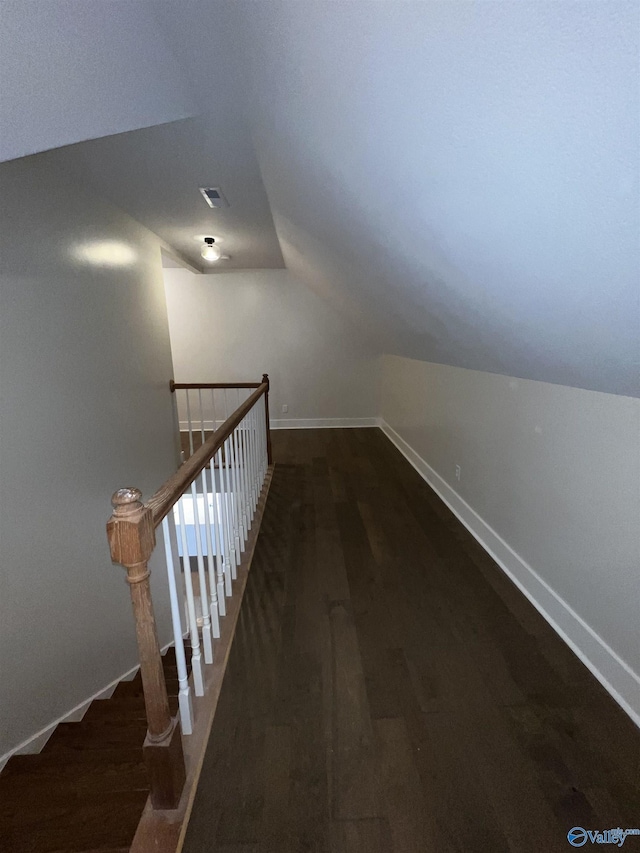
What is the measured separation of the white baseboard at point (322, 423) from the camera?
602 centimetres

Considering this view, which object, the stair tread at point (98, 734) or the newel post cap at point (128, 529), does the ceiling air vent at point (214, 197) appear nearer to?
the newel post cap at point (128, 529)

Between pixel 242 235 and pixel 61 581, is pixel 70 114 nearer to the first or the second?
pixel 61 581

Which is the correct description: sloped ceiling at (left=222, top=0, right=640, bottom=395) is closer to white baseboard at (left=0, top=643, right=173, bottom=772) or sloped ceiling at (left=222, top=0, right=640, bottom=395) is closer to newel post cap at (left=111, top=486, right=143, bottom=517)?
newel post cap at (left=111, top=486, right=143, bottom=517)

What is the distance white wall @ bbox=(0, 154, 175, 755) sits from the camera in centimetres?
188

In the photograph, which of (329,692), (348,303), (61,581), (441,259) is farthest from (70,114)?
(348,303)

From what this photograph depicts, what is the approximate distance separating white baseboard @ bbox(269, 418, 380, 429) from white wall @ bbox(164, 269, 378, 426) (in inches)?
1.3

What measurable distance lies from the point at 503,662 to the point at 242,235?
380 cm

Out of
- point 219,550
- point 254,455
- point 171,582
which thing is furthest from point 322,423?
point 171,582

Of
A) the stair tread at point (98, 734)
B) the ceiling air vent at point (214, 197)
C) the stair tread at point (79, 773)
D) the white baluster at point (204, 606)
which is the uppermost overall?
the ceiling air vent at point (214, 197)

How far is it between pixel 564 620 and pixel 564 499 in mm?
539

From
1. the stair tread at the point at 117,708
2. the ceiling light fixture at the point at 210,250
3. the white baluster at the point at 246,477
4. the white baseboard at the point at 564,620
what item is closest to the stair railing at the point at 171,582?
the white baluster at the point at 246,477

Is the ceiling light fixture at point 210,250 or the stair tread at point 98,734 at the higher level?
the ceiling light fixture at point 210,250

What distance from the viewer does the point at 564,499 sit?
1881 mm

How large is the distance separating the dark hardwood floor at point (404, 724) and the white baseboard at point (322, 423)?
358cm
